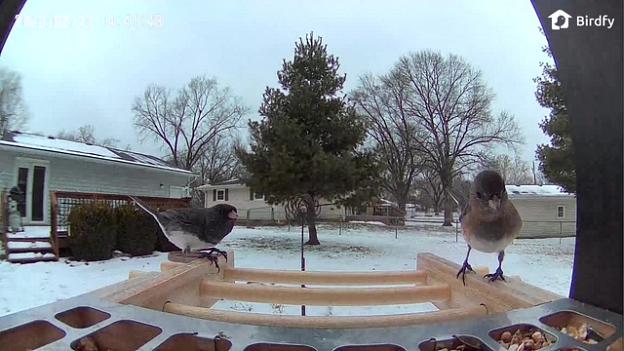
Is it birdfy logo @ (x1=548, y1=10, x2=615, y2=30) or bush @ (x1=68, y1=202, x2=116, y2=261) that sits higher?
birdfy logo @ (x1=548, y1=10, x2=615, y2=30)

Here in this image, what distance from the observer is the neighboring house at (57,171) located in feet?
20.9

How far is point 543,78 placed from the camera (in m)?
3.18

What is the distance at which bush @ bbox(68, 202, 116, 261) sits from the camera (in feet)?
17.3

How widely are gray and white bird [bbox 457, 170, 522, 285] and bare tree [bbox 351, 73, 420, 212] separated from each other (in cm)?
668

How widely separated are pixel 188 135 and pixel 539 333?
3.49 metres

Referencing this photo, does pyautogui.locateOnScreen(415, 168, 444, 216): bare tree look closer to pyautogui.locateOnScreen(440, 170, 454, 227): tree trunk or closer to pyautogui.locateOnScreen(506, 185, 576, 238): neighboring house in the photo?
pyautogui.locateOnScreen(440, 170, 454, 227): tree trunk

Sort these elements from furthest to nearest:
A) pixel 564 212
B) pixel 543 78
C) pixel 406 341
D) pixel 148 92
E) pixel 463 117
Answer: pixel 564 212, pixel 463 117, pixel 148 92, pixel 543 78, pixel 406 341

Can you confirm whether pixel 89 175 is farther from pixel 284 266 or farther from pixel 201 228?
pixel 201 228

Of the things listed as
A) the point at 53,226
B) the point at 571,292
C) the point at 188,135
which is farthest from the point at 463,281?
the point at 53,226

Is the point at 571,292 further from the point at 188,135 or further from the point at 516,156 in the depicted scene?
the point at 188,135

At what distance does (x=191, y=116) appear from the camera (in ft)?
Result: 10.9

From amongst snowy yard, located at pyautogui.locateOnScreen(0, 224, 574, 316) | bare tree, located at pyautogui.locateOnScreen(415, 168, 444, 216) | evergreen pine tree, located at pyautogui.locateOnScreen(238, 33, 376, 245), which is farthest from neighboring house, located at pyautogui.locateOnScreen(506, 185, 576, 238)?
evergreen pine tree, located at pyautogui.locateOnScreen(238, 33, 376, 245)

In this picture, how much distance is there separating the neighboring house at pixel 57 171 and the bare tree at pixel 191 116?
156 centimetres

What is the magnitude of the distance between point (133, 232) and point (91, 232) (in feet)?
1.77
